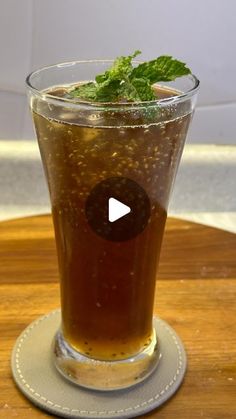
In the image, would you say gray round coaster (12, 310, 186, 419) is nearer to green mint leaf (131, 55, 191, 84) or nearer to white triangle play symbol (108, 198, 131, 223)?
white triangle play symbol (108, 198, 131, 223)

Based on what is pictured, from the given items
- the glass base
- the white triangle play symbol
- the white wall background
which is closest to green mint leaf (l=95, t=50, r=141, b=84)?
the white triangle play symbol

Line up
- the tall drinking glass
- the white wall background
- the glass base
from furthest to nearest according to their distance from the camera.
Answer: the white wall background, the glass base, the tall drinking glass

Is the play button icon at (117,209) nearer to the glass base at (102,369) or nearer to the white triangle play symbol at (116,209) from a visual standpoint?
the white triangle play symbol at (116,209)

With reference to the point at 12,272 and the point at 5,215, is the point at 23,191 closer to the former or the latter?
the point at 5,215

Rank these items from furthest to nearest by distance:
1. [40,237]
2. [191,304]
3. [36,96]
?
[40,237] < [191,304] < [36,96]

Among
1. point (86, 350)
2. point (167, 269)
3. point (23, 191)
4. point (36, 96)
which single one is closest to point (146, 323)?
point (86, 350)

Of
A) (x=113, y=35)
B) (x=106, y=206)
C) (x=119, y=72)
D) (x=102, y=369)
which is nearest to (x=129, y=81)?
(x=119, y=72)

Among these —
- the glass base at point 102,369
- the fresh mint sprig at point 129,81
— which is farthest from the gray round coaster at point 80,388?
the fresh mint sprig at point 129,81
